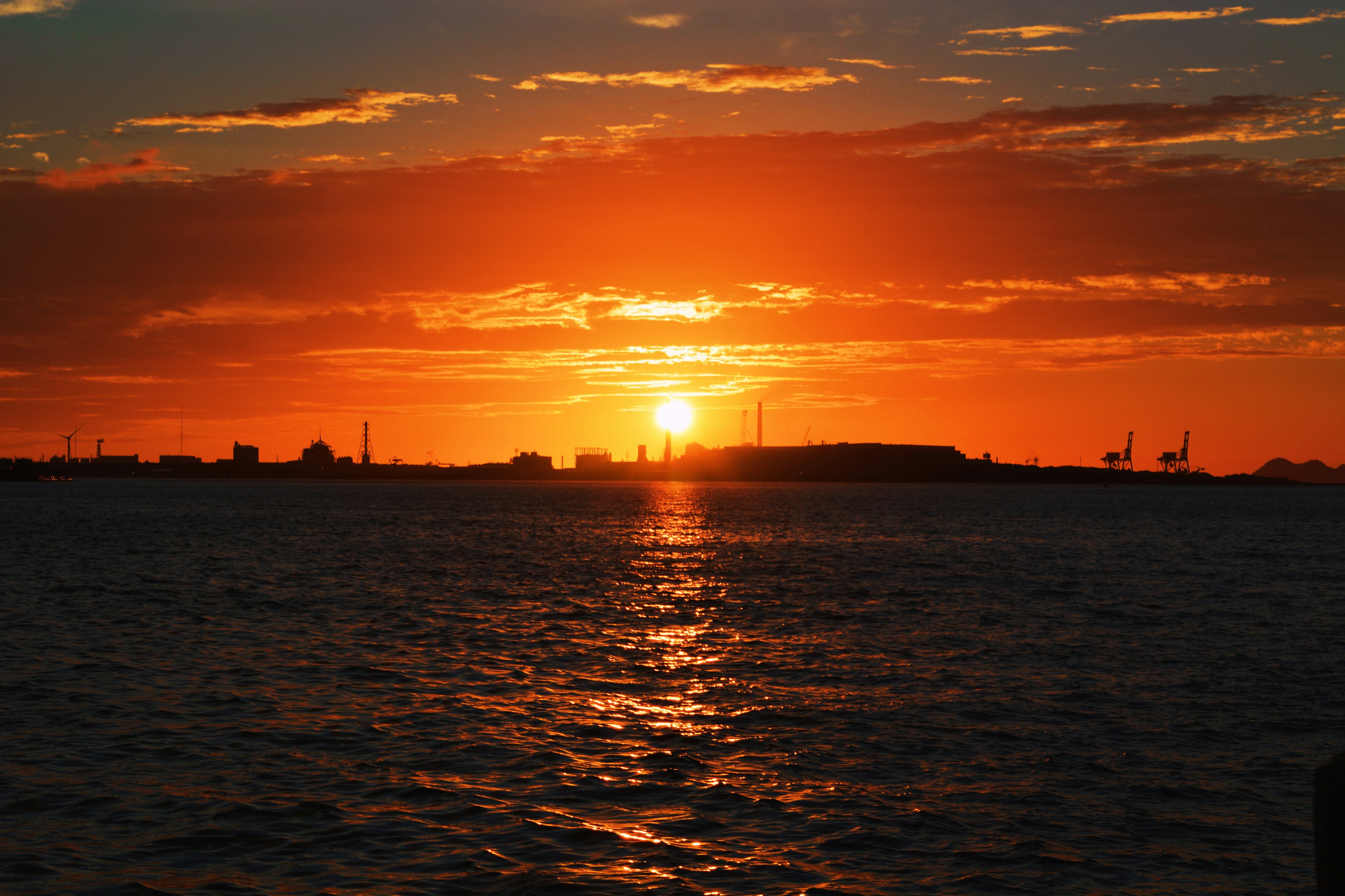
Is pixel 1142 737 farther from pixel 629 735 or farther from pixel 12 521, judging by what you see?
pixel 12 521

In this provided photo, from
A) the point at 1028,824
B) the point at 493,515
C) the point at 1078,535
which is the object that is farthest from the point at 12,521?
the point at 1028,824

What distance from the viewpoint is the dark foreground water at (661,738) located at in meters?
16.4

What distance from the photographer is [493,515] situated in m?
174

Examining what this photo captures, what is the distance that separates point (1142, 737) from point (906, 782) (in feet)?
24.9

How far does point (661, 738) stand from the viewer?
24.5 meters

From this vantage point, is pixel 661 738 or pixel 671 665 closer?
pixel 661 738

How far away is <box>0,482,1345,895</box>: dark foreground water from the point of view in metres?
16.4

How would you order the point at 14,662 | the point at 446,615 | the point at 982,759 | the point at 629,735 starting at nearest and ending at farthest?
the point at 982,759 < the point at 629,735 < the point at 14,662 < the point at 446,615

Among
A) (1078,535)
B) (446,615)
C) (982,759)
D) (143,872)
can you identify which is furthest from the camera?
(1078,535)

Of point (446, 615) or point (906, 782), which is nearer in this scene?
point (906, 782)

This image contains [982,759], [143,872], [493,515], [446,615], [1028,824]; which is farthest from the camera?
[493,515]

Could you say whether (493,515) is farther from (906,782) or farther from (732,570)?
(906,782)

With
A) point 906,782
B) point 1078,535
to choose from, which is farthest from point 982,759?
point 1078,535

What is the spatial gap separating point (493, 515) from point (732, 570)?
344ft
